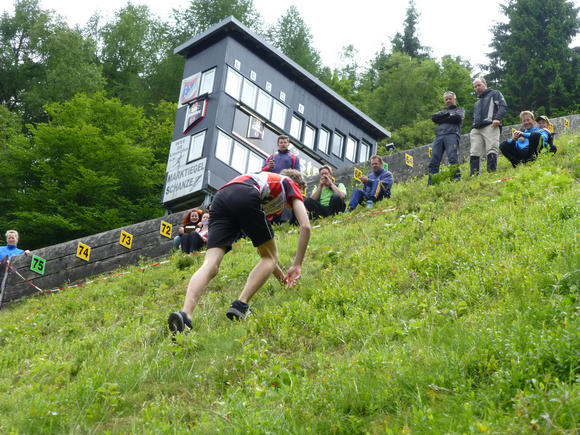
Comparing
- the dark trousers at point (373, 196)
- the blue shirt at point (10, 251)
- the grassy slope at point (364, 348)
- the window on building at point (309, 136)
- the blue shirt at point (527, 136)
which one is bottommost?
the grassy slope at point (364, 348)

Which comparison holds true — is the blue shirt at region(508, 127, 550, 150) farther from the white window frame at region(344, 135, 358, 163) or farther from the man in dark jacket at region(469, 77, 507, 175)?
the white window frame at region(344, 135, 358, 163)

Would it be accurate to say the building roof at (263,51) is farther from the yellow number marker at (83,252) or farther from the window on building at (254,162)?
the yellow number marker at (83,252)

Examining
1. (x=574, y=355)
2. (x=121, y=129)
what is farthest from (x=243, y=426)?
(x=121, y=129)

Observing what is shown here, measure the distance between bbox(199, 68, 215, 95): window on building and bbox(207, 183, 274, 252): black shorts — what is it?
25.6 metres

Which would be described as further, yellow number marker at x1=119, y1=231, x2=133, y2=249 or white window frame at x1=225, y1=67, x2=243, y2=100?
white window frame at x1=225, y1=67, x2=243, y2=100

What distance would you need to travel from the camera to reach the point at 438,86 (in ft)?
183

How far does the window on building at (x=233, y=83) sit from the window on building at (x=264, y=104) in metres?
1.39

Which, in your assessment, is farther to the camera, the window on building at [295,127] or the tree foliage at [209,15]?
the tree foliage at [209,15]

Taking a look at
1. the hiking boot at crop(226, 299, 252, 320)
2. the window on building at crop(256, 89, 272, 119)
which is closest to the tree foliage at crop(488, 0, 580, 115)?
the window on building at crop(256, 89, 272, 119)

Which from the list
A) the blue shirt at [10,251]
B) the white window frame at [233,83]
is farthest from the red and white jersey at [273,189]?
the white window frame at [233,83]

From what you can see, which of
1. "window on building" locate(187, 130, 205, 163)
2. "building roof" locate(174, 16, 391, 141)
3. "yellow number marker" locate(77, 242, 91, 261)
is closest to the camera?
"yellow number marker" locate(77, 242, 91, 261)

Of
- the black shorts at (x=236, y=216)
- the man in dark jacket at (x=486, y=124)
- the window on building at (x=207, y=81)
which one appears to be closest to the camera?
the black shorts at (x=236, y=216)

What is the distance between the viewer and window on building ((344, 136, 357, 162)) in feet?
132

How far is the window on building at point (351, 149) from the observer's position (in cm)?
4025
